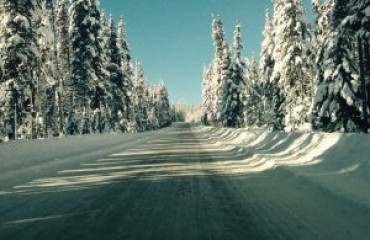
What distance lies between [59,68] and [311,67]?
30.7m

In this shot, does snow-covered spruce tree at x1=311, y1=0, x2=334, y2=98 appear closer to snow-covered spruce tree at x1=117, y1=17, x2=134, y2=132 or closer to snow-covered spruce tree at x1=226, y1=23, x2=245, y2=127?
snow-covered spruce tree at x1=226, y1=23, x2=245, y2=127

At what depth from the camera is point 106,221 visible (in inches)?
281

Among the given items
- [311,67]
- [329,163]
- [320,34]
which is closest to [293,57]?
[311,67]

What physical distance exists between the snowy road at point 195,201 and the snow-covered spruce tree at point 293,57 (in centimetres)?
2708

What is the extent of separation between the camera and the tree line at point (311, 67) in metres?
30.0

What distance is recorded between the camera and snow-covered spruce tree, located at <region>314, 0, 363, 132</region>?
100.0ft

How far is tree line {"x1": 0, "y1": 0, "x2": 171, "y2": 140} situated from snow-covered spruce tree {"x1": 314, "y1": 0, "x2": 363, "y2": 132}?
846 inches

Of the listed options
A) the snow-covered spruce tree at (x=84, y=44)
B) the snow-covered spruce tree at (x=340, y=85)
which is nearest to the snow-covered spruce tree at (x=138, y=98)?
the snow-covered spruce tree at (x=84, y=44)

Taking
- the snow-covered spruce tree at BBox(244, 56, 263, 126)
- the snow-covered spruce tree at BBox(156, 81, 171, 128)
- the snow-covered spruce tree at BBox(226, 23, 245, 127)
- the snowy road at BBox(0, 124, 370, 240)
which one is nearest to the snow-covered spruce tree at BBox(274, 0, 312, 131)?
the snow-covered spruce tree at BBox(226, 23, 245, 127)

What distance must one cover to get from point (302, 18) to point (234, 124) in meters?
27.5

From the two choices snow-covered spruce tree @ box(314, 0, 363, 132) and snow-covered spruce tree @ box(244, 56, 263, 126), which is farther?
snow-covered spruce tree @ box(244, 56, 263, 126)

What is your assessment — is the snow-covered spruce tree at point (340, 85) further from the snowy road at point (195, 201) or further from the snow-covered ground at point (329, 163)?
the snowy road at point (195, 201)

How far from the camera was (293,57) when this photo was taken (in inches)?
1686

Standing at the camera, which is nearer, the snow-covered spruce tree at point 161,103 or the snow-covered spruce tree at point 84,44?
the snow-covered spruce tree at point 84,44
